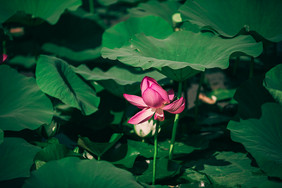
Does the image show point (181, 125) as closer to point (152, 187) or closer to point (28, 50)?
point (152, 187)

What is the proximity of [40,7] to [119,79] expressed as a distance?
870 mm

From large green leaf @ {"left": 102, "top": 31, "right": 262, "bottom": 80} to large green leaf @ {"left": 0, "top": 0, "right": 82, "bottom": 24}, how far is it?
835mm

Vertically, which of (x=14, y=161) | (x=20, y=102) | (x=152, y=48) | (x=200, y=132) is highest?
(x=152, y=48)

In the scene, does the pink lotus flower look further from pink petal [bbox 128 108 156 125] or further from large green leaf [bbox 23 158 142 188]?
large green leaf [bbox 23 158 142 188]

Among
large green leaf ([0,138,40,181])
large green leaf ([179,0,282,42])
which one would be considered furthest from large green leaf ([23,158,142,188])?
large green leaf ([179,0,282,42])

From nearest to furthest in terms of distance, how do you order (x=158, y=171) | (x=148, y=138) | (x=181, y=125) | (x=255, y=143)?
(x=255, y=143), (x=158, y=171), (x=148, y=138), (x=181, y=125)

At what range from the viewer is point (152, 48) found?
1459 millimetres

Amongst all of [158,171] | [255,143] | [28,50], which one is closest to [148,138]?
[158,171]

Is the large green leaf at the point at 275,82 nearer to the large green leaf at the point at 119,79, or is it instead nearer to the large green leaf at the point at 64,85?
the large green leaf at the point at 119,79

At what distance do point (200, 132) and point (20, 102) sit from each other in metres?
1.07

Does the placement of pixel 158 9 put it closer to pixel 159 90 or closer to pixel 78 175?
pixel 159 90

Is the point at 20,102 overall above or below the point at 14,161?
above

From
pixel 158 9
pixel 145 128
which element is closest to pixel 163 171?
pixel 145 128

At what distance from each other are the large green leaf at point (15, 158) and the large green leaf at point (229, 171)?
2.27 feet
